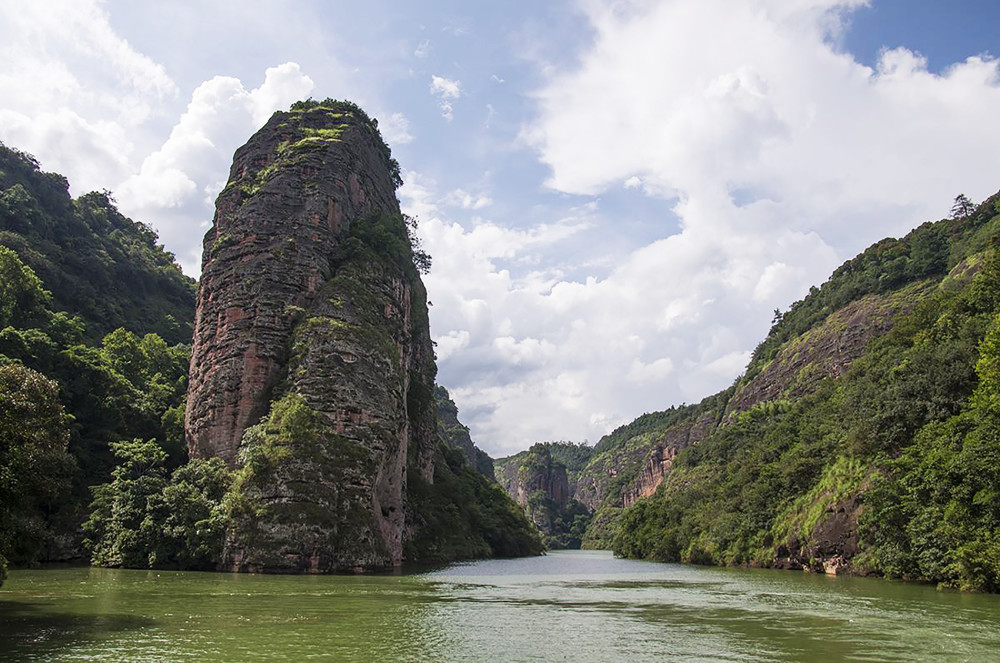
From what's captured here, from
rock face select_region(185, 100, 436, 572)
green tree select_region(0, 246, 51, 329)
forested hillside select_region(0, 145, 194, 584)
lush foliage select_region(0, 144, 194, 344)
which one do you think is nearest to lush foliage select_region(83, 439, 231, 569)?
rock face select_region(185, 100, 436, 572)

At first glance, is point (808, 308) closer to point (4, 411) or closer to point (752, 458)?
point (752, 458)

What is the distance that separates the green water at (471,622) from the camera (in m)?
17.5

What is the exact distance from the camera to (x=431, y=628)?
2223 cm

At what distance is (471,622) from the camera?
24.0 meters

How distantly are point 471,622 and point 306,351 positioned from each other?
38.4 m

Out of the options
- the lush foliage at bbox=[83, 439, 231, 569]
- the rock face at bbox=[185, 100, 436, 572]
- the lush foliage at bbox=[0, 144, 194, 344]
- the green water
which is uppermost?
the lush foliage at bbox=[0, 144, 194, 344]

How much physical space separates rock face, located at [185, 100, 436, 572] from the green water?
10.5 m

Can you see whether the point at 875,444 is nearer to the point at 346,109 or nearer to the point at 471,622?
the point at 471,622

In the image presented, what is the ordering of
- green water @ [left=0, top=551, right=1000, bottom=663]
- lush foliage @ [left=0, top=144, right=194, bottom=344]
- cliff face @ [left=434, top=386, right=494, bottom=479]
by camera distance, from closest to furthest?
green water @ [left=0, top=551, right=1000, bottom=663] < lush foliage @ [left=0, top=144, right=194, bottom=344] < cliff face @ [left=434, top=386, right=494, bottom=479]

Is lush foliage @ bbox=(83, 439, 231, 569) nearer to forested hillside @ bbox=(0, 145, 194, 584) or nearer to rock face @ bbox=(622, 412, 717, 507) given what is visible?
forested hillside @ bbox=(0, 145, 194, 584)

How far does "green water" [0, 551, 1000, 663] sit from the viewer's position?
1748 cm

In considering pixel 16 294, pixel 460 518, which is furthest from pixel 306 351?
pixel 460 518

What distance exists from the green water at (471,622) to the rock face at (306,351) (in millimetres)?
10513

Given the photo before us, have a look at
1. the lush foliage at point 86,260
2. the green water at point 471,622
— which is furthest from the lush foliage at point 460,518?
the lush foliage at point 86,260
